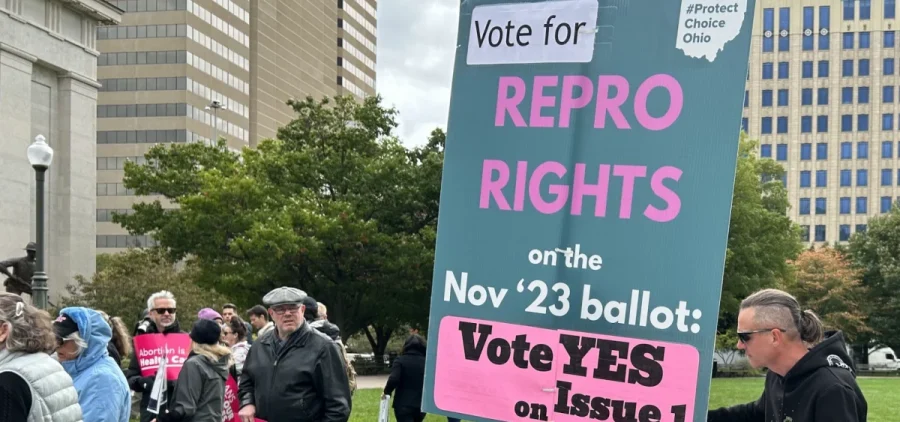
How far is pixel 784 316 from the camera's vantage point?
149 inches

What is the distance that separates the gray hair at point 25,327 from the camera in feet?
13.1

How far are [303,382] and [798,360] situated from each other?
10.8 ft

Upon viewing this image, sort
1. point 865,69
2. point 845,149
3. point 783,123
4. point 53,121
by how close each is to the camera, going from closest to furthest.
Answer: point 53,121
point 865,69
point 845,149
point 783,123

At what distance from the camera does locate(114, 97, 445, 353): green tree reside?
33.1 m

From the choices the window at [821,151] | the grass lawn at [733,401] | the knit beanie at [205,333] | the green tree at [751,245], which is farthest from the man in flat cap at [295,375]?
the window at [821,151]

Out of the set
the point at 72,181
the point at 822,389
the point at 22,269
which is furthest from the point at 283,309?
the point at 72,181

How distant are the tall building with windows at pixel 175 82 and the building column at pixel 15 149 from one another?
49.2m

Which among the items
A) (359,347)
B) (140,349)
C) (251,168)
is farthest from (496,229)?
(359,347)

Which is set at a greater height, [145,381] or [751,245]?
[145,381]

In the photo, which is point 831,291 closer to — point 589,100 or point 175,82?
point 175,82

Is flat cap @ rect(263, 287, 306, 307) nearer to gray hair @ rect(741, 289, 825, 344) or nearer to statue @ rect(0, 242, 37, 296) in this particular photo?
gray hair @ rect(741, 289, 825, 344)

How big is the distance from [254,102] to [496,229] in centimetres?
10487

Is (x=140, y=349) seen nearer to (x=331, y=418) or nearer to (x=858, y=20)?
(x=331, y=418)

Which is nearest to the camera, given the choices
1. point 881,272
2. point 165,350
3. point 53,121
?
point 165,350
